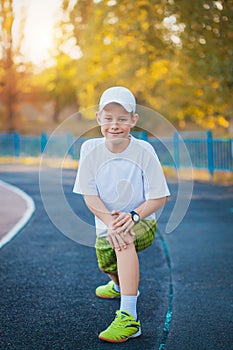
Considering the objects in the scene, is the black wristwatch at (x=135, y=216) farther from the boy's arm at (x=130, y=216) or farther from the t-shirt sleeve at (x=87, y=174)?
the t-shirt sleeve at (x=87, y=174)

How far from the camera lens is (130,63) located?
84.1 feet

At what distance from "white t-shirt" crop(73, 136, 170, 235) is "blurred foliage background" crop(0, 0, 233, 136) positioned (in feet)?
35.6

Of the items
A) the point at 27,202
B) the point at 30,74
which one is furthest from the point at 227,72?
the point at 30,74

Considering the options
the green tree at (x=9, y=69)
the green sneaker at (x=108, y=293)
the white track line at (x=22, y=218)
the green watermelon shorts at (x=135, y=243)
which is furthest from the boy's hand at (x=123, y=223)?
the green tree at (x=9, y=69)

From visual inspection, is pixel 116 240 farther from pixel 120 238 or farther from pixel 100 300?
pixel 100 300

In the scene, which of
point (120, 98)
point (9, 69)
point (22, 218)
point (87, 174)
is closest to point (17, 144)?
point (9, 69)

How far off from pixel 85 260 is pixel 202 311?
94.8 inches

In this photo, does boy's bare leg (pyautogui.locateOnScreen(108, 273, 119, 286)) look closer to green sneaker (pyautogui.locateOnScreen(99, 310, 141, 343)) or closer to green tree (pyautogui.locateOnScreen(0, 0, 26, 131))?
green sneaker (pyautogui.locateOnScreen(99, 310, 141, 343))

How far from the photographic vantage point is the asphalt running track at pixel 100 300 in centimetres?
406

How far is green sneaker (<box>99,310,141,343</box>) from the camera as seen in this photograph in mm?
4012

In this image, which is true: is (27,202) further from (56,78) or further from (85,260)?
(56,78)

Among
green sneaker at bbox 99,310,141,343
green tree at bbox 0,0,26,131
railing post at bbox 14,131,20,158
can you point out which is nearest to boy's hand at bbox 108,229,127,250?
green sneaker at bbox 99,310,141,343

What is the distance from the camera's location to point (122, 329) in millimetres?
4043

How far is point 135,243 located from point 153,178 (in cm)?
50
